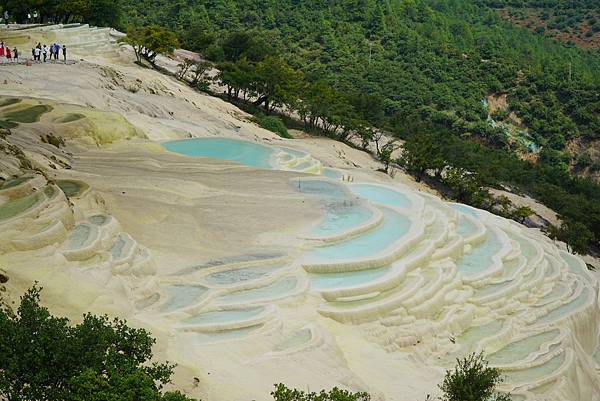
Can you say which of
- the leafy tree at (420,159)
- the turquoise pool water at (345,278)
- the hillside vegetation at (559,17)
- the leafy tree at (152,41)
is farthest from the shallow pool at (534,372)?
the hillside vegetation at (559,17)

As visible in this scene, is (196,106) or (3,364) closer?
(3,364)

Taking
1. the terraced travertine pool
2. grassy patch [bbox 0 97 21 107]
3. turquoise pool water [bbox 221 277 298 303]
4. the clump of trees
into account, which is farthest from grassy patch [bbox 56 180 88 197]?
the clump of trees

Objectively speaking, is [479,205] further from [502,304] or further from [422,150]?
[502,304]

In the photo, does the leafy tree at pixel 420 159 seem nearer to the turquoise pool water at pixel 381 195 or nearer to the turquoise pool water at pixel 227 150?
the turquoise pool water at pixel 227 150

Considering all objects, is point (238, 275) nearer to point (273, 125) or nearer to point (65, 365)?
point (65, 365)

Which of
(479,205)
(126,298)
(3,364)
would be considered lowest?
(479,205)

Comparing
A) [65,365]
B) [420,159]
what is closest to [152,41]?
[420,159]

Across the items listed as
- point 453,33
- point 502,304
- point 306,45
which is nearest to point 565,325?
point 502,304
